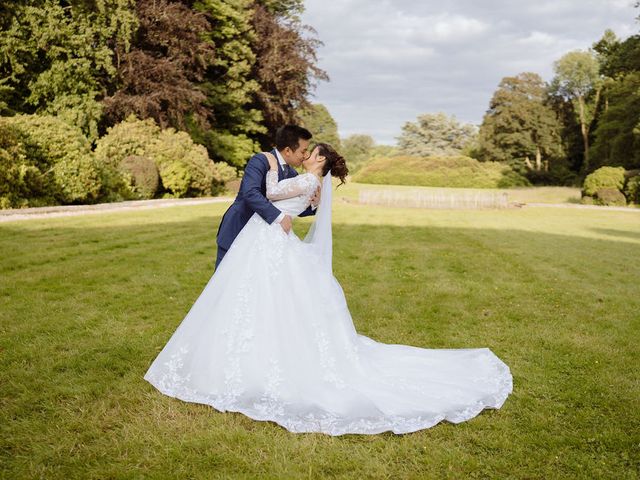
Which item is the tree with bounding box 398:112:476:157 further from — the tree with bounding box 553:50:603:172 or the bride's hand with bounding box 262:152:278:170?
the bride's hand with bounding box 262:152:278:170

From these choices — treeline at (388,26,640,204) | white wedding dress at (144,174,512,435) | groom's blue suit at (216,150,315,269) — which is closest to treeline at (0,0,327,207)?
groom's blue suit at (216,150,315,269)

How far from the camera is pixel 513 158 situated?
47.1 meters

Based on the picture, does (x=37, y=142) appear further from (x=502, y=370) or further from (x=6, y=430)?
(x=502, y=370)

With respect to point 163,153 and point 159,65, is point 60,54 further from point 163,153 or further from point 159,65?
point 163,153

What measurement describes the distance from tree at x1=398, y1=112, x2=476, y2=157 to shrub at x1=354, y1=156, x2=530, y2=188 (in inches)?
536

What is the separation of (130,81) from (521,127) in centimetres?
3515

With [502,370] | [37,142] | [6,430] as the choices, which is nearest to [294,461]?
[6,430]

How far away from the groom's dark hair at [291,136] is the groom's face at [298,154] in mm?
23

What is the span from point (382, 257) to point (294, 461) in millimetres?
7025

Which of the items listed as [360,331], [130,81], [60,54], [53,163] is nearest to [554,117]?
[130,81]

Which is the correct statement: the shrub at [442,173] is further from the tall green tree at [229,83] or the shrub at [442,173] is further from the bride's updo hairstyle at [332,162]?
the bride's updo hairstyle at [332,162]

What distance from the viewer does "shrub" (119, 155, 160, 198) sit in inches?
742

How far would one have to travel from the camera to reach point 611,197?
2328cm

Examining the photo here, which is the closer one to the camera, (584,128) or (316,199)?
(316,199)
